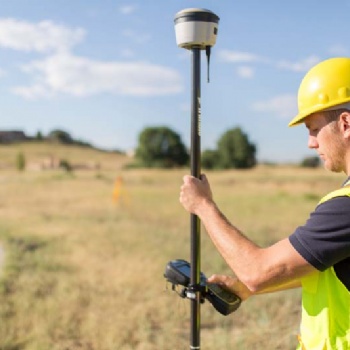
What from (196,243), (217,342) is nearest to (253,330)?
(217,342)

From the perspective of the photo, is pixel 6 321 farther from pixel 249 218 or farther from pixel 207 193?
pixel 249 218

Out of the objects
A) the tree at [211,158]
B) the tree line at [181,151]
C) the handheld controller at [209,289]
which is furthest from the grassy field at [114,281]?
the tree line at [181,151]

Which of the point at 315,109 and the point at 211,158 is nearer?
the point at 315,109

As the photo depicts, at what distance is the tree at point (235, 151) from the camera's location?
5459 centimetres

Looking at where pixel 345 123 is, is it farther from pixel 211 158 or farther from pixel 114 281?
pixel 211 158

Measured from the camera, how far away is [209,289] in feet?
7.14

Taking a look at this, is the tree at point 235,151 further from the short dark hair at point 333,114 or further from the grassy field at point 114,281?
the short dark hair at point 333,114

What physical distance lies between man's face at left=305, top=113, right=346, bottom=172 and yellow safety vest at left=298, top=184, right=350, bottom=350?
0.31 m

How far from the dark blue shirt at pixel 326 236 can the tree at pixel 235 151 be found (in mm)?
52147

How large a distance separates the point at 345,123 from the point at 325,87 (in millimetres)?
145

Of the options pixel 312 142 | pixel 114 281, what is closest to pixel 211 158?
pixel 114 281

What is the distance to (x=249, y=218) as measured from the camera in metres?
15.1

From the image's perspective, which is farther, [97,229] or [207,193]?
[97,229]

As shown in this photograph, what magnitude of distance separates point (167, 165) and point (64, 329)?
177ft
